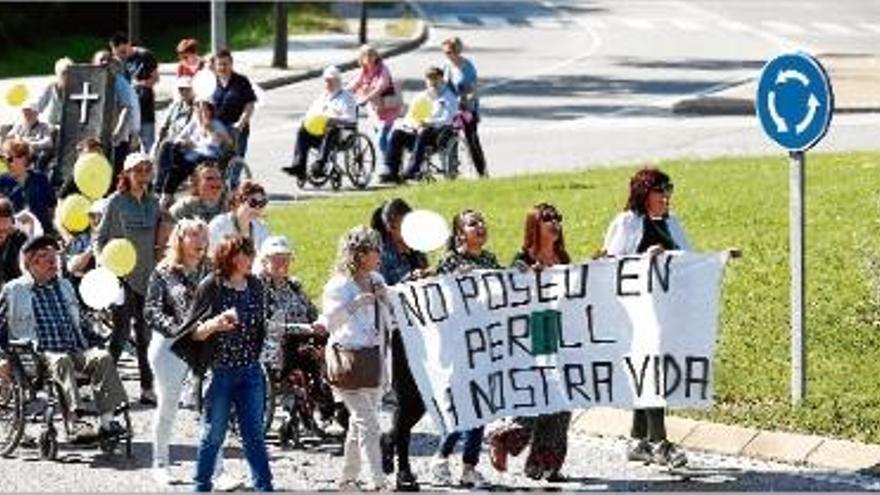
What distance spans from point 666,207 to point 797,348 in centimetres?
146

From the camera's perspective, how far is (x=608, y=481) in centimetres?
1455

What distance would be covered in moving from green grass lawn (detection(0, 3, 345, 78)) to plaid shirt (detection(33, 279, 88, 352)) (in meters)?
32.7

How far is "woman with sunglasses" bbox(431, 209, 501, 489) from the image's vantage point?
14.5 m

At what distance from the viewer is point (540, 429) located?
575 inches

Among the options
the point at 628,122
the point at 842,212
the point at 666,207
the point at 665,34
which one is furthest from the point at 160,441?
the point at 665,34

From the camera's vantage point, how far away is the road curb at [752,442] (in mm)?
14664

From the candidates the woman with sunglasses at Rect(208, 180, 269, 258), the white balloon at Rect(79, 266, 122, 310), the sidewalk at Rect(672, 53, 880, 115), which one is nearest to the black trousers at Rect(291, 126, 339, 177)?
the sidewalk at Rect(672, 53, 880, 115)

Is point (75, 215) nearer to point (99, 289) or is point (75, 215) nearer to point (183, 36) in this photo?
point (99, 289)

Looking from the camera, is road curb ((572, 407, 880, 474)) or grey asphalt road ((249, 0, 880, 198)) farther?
grey asphalt road ((249, 0, 880, 198))

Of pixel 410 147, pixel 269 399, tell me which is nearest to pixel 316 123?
pixel 410 147

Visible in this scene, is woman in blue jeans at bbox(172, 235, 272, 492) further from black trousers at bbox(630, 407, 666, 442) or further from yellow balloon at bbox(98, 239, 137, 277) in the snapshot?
yellow balloon at bbox(98, 239, 137, 277)

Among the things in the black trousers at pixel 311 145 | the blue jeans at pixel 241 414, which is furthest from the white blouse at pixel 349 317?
the black trousers at pixel 311 145

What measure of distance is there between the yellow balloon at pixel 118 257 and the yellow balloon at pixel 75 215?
194 cm

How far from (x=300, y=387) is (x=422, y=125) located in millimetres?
12518
